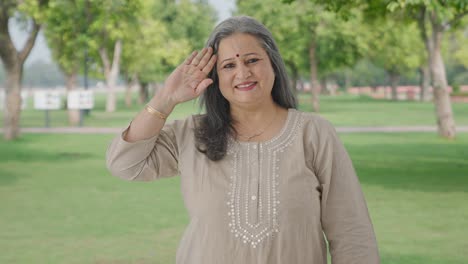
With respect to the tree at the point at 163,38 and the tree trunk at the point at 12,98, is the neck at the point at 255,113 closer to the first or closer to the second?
the tree trunk at the point at 12,98

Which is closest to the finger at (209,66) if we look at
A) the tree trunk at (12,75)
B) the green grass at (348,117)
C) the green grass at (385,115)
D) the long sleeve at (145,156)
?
the long sleeve at (145,156)

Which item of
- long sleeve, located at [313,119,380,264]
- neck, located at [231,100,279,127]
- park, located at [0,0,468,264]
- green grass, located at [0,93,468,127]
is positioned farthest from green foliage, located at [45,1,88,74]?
long sleeve, located at [313,119,380,264]

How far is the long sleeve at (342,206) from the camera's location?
9.68 feet

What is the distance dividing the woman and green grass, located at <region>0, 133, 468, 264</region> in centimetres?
471

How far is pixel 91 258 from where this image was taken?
309 inches

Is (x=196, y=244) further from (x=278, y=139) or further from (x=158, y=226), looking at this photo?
(x=158, y=226)

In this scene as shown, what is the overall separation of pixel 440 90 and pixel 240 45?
771 inches

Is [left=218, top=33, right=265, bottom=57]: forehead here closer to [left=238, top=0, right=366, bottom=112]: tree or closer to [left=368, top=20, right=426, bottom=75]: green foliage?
[left=238, top=0, right=366, bottom=112]: tree

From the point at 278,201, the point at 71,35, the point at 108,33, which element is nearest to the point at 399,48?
the point at 108,33

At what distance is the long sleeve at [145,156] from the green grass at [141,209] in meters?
4.59

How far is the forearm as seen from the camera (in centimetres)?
306

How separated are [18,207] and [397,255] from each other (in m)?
5.80

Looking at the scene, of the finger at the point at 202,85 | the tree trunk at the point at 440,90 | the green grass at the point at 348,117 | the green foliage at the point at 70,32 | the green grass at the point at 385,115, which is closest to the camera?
the finger at the point at 202,85

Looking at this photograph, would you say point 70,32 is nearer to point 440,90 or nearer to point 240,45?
point 440,90
